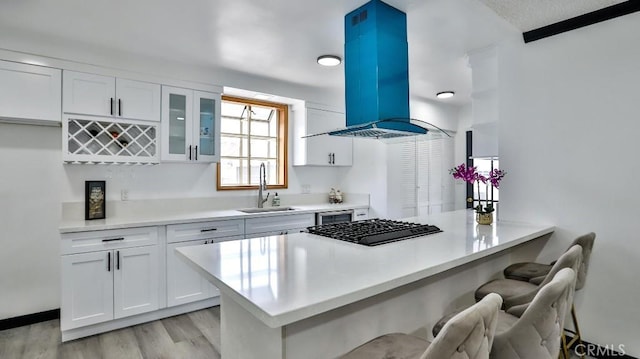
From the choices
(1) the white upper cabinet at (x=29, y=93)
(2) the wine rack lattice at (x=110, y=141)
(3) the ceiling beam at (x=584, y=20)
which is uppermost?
(3) the ceiling beam at (x=584, y=20)

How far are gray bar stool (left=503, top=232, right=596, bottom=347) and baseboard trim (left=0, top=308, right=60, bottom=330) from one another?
12.6ft

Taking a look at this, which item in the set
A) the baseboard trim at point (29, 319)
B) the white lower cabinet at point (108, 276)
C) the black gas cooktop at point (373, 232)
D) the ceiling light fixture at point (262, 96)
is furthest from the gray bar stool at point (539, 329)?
the baseboard trim at point (29, 319)

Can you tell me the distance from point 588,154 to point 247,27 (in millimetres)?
2667

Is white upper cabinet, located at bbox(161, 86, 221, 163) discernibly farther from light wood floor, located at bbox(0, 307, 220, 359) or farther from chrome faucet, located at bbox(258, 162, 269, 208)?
light wood floor, located at bbox(0, 307, 220, 359)

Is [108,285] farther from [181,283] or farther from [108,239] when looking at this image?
[181,283]

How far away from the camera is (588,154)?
7.75 ft

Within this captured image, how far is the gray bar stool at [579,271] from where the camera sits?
1.96 metres

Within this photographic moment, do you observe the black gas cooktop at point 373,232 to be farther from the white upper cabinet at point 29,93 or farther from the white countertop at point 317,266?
the white upper cabinet at point 29,93

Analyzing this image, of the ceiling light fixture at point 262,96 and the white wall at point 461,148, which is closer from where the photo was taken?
the ceiling light fixture at point 262,96

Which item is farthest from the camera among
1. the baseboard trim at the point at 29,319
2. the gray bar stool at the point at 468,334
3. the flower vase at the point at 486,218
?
the baseboard trim at the point at 29,319

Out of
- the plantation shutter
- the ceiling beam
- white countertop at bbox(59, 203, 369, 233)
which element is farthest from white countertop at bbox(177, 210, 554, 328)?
the plantation shutter

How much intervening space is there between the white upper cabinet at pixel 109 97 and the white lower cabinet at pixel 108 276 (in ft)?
3.57

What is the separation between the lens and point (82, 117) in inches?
115

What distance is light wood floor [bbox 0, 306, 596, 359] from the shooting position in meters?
2.45
